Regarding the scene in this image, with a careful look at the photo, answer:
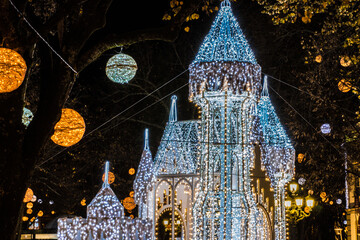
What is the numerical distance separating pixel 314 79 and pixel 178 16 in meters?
7.71

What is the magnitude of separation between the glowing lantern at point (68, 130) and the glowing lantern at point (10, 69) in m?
1.97

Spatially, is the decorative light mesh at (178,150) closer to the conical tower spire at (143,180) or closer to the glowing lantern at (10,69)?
the conical tower spire at (143,180)

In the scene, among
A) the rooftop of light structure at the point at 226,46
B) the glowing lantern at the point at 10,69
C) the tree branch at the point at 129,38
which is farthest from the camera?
the rooftop of light structure at the point at 226,46

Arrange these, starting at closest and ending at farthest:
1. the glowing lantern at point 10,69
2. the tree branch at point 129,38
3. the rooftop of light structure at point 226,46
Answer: the glowing lantern at point 10,69, the tree branch at point 129,38, the rooftop of light structure at point 226,46

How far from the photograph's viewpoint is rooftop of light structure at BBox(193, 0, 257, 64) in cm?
1350

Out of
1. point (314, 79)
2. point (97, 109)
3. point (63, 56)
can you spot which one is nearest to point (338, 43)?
point (314, 79)

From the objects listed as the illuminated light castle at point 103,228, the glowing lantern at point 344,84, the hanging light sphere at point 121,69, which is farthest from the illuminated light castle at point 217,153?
the illuminated light castle at point 103,228

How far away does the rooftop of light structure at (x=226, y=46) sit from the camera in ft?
44.3

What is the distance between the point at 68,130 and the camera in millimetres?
8617

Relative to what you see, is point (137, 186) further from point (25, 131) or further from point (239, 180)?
point (25, 131)

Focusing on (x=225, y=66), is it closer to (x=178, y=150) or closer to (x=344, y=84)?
(x=344, y=84)

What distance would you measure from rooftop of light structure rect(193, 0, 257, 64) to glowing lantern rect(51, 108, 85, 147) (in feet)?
17.6

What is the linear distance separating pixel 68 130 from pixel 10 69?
238cm

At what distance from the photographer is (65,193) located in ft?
91.9
